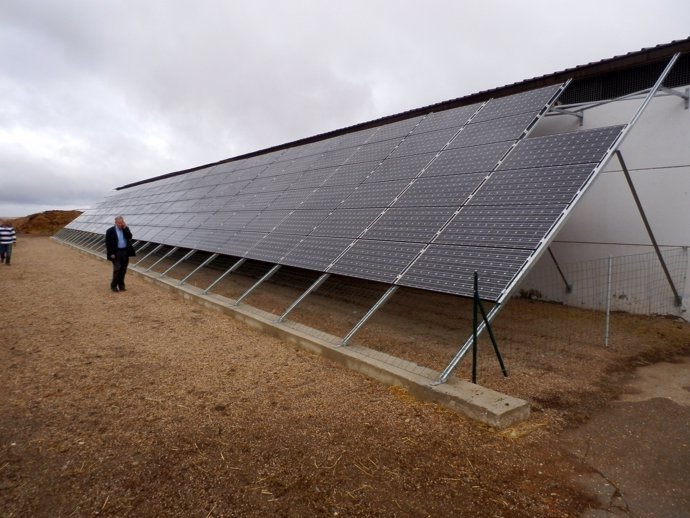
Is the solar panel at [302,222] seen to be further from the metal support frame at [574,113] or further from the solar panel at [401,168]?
the metal support frame at [574,113]

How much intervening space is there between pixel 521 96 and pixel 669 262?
15.2 feet

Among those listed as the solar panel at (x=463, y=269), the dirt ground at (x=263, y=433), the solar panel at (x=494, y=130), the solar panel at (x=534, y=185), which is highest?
the solar panel at (x=494, y=130)

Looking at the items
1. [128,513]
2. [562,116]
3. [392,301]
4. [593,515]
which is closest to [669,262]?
[562,116]

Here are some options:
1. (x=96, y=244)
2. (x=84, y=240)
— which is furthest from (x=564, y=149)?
(x=84, y=240)

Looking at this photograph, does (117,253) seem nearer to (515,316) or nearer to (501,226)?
(501,226)

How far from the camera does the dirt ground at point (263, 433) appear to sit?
11.0 ft

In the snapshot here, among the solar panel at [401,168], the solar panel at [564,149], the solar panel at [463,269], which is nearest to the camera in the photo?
the solar panel at [463,269]

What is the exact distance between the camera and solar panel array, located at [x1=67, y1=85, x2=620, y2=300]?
5863mm

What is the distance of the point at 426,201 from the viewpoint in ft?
25.0

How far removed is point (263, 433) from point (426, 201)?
4.99m

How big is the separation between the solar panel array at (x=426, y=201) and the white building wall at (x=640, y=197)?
7.51ft

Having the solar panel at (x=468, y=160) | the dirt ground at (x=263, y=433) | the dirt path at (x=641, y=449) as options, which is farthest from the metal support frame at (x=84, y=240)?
the dirt path at (x=641, y=449)

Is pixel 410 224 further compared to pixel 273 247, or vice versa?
pixel 273 247

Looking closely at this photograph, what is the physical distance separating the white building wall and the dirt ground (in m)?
2.18
